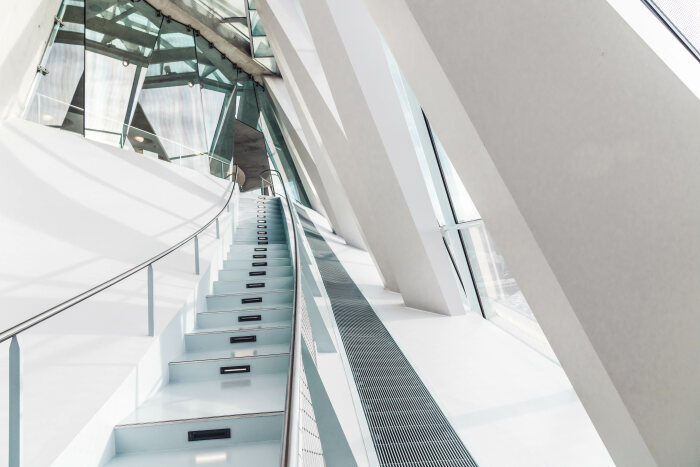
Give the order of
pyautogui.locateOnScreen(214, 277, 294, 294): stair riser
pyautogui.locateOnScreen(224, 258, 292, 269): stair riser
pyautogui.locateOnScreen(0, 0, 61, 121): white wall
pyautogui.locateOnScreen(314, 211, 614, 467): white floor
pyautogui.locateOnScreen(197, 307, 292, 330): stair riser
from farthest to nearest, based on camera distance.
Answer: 1. pyautogui.locateOnScreen(224, 258, 292, 269): stair riser
2. pyautogui.locateOnScreen(0, 0, 61, 121): white wall
3. pyautogui.locateOnScreen(214, 277, 294, 294): stair riser
4. pyautogui.locateOnScreen(197, 307, 292, 330): stair riser
5. pyautogui.locateOnScreen(314, 211, 614, 467): white floor

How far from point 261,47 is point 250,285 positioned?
45.1 feet

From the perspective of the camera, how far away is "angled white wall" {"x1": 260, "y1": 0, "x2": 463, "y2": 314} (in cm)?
623

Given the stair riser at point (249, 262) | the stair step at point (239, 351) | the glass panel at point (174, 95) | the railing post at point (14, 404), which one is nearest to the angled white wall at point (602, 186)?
the stair step at point (239, 351)

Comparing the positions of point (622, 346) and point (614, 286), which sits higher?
point (614, 286)

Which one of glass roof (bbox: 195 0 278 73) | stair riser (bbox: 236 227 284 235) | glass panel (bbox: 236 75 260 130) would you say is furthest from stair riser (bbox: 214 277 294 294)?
glass panel (bbox: 236 75 260 130)

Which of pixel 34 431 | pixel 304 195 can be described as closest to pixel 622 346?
pixel 34 431

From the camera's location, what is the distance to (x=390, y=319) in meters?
7.21

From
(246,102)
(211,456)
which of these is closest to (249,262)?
(211,456)

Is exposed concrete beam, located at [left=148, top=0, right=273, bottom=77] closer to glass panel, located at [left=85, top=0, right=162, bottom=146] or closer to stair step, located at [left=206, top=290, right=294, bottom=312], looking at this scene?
glass panel, located at [left=85, top=0, right=162, bottom=146]

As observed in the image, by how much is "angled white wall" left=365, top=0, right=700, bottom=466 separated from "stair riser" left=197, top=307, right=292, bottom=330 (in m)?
2.79

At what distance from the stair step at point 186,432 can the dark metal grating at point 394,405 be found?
949 mm

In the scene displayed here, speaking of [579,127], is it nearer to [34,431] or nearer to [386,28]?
[386,28]

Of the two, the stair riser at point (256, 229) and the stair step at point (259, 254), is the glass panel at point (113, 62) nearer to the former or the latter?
the stair riser at point (256, 229)

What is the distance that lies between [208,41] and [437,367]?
18.4 m
